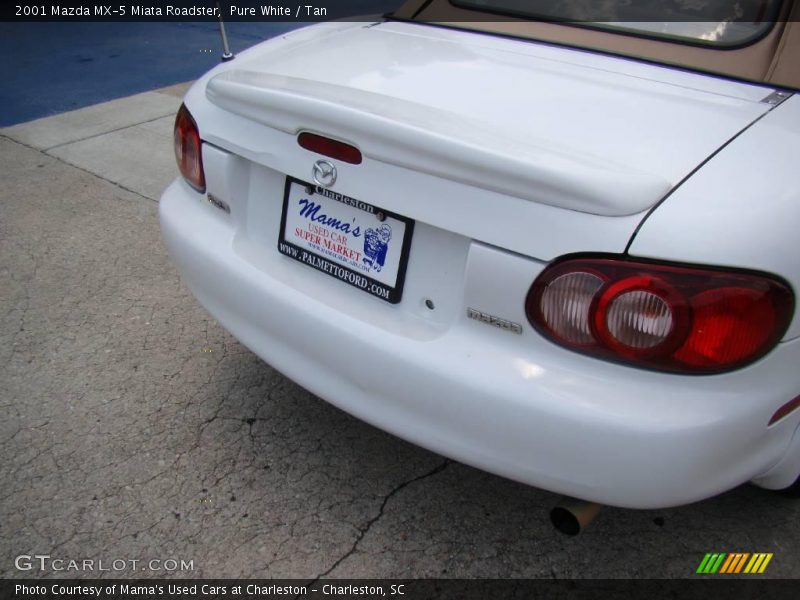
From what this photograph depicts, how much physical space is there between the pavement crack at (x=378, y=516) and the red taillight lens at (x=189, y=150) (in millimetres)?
1143

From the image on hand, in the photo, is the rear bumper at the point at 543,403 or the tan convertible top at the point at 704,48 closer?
the rear bumper at the point at 543,403

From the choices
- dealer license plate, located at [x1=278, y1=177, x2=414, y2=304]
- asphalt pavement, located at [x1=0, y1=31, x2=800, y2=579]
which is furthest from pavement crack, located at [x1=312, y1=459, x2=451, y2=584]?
dealer license plate, located at [x1=278, y1=177, x2=414, y2=304]

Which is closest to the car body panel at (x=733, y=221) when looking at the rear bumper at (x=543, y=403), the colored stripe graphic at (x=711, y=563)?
the rear bumper at (x=543, y=403)

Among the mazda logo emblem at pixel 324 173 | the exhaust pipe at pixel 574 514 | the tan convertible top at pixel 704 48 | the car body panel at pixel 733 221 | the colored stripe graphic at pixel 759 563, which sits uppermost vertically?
the tan convertible top at pixel 704 48

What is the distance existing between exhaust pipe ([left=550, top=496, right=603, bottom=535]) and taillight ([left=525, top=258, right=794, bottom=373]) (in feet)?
1.42

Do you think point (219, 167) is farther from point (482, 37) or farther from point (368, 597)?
point (368, 597)

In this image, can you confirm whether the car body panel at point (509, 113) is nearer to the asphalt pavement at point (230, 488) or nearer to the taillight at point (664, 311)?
the taillight at point (664, 311)

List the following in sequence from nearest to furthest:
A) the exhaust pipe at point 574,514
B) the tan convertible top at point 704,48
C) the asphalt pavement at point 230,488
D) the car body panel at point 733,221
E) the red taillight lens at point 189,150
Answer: the car body panel at point 733,221
the exhaust pipe at point 574,514
the tan convertible top at point 704,48
the asphalt pavement at point 230,488
the red taillight lens at point 189,150

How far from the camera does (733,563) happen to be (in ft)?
7.02

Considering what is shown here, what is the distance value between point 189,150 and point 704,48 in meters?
1.61

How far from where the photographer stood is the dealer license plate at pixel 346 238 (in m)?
1.83

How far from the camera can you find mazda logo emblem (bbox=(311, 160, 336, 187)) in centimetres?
185

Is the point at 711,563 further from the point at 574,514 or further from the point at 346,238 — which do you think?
the point at 346,238

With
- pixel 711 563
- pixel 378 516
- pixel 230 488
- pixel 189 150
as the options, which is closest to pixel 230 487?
pixel 230 488
